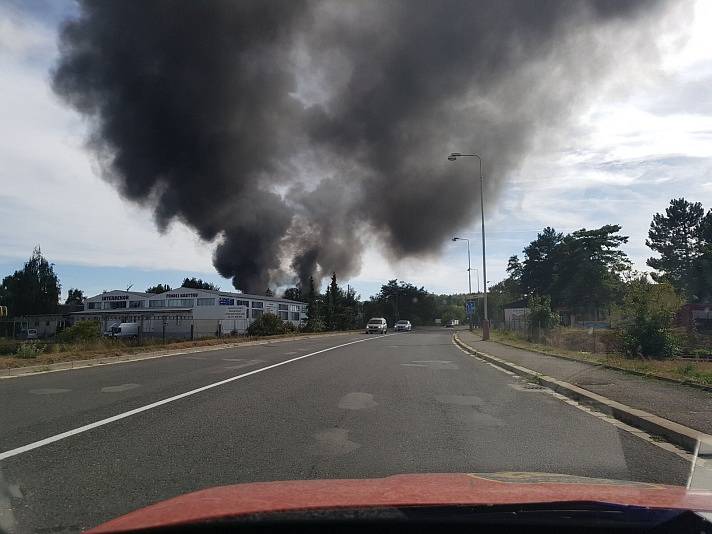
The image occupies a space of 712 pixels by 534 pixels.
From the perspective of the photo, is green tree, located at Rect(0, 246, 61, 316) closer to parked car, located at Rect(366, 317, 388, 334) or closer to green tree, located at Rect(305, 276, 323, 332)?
green tree, located at Rect(305, 276, 323, 332)

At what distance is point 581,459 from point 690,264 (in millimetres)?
57829

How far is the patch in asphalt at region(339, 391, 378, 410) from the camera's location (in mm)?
8914

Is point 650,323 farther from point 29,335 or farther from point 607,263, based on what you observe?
point 29,335

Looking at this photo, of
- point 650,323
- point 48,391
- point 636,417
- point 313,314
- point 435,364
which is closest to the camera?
point 636,417

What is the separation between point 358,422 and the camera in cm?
757

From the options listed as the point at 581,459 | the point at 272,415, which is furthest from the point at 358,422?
the point at 581,459

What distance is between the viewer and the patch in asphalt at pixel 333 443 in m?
5.90

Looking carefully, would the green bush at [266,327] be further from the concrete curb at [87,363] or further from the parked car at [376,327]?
the concrete curb at [87,363]

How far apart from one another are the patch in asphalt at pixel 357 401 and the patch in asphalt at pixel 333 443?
1803mm

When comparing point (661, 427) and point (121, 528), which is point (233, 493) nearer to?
point (121, 528)

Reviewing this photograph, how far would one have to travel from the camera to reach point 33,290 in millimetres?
91375

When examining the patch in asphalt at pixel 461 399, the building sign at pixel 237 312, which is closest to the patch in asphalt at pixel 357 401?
the patch in asphalt at pixel 461 399

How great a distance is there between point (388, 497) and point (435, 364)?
47.6ft

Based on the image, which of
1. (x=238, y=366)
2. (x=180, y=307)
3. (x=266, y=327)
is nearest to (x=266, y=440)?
(x=238, y=366)
